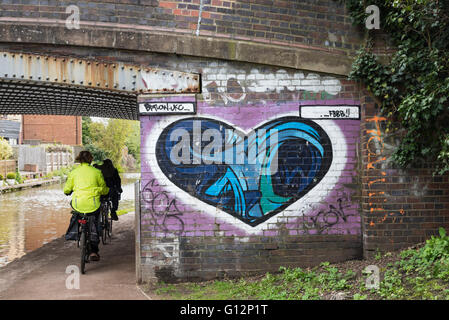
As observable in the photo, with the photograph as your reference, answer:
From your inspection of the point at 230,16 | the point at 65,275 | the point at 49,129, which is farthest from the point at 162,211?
the point at 49,129

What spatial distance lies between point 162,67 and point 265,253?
3.25m

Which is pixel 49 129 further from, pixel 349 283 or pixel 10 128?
pixel 349 283

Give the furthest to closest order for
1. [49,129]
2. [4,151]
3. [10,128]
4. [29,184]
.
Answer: [49,129], [10,128], [4,151], [29,184]

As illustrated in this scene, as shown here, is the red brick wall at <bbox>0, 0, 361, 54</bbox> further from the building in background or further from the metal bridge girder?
the building in background

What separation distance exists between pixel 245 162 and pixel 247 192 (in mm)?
460

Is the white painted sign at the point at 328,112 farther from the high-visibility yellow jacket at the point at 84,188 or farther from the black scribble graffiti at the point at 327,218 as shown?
the high-visibility yellow jacket at the point at 84,188

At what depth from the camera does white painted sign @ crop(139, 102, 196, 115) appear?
20.9 ft

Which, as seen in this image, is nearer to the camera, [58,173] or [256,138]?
[256,138]

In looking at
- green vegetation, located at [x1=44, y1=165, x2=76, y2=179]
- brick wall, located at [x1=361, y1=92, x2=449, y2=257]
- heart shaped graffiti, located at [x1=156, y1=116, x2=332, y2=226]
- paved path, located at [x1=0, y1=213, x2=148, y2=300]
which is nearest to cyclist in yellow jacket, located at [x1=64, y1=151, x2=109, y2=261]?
paved path, located at [x1=0, y1=213, x2=148, y2=300]

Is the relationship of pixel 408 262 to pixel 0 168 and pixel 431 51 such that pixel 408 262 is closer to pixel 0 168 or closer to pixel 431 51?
pixel 431 51

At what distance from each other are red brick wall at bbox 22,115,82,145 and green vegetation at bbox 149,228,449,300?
154 ft

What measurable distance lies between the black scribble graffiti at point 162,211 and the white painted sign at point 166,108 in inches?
42.1

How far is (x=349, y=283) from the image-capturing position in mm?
5598

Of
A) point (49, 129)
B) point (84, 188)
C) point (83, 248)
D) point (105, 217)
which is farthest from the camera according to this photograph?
point (49, 129)
